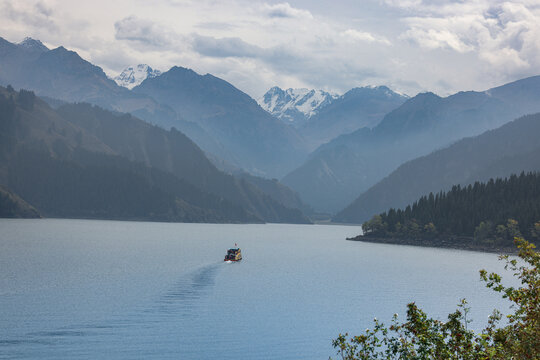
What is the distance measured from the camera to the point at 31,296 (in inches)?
3784

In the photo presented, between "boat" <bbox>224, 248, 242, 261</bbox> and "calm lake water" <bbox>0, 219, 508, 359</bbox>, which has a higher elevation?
"boat" <bbox>224, 248, 242, 261</bbox>

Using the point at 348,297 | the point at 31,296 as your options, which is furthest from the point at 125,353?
the point at 348,297

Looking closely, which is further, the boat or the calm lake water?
the boat

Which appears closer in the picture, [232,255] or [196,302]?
[196,302]

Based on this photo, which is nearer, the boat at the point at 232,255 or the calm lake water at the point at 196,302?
the calm lake water at the point at 196,302

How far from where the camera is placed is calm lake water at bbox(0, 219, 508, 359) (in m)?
69.8

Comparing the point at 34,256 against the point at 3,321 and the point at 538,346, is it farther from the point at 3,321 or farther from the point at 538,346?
the point at 538,346

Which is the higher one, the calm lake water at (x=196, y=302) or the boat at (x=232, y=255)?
the boat at (x=232, y=255)

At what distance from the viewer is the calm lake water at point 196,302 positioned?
6981 cm

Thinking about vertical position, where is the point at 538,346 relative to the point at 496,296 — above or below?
above

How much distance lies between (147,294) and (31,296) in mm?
19373

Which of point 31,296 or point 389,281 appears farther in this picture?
point 389,281

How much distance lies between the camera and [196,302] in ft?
335

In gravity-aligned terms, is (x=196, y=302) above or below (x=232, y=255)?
below
